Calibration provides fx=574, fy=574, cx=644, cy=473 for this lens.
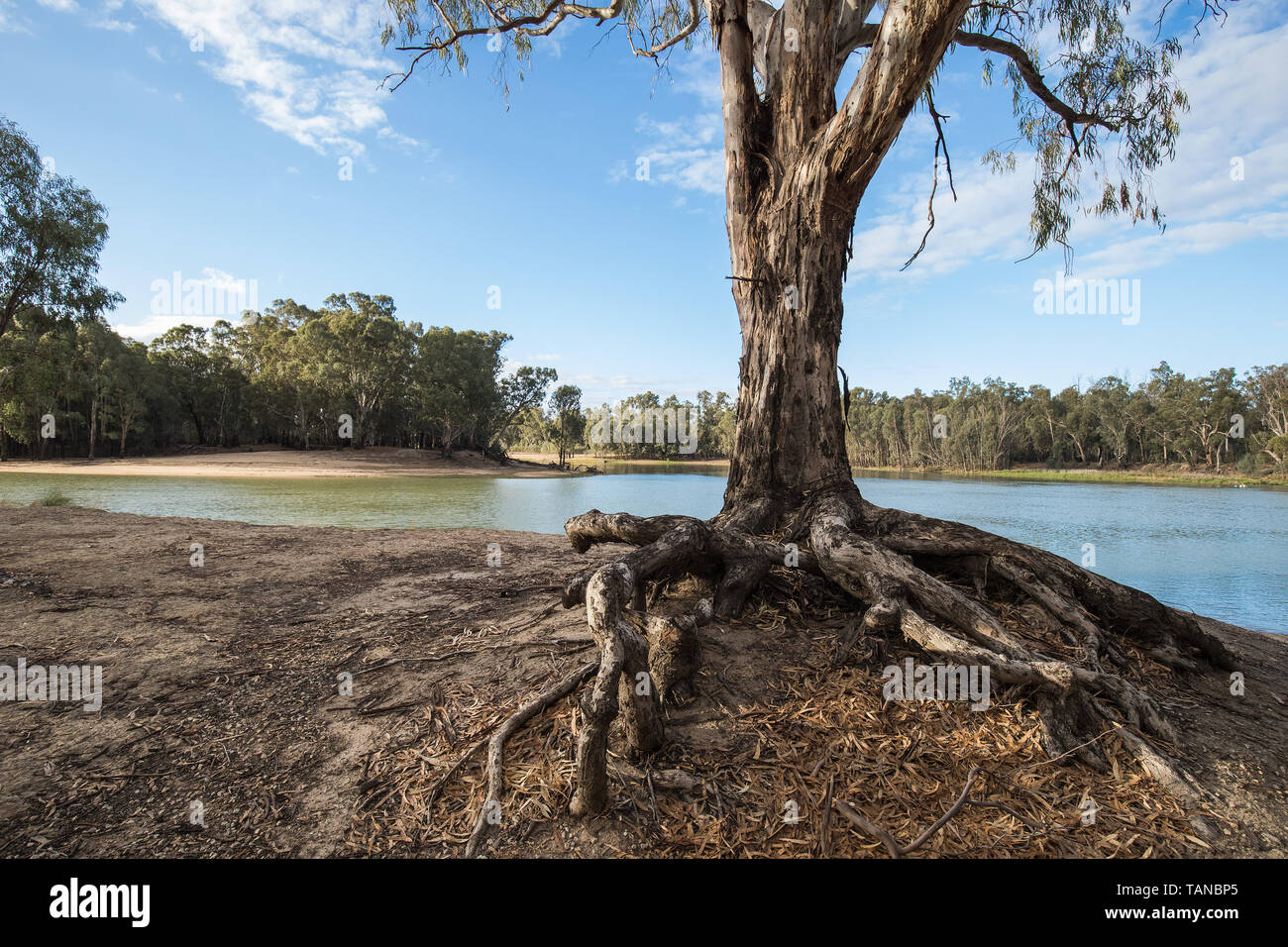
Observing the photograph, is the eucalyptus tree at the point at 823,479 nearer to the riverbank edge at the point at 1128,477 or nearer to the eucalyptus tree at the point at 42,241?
the eucalyptus tree at the point at 42,241

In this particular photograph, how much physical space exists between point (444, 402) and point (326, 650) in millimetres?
47623

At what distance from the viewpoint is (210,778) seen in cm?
260

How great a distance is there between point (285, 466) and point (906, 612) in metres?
44.8

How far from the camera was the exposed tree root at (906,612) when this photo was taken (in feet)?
8.04

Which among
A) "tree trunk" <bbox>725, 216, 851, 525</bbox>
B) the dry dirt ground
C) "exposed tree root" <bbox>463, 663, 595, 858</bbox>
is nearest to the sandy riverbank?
the dry dirt ground

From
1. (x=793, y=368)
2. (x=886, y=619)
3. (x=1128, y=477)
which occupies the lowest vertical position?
(x=1128, y=477)

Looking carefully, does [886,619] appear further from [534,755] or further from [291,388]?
[291,388]

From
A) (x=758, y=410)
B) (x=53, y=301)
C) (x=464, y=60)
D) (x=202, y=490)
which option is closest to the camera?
(x=758, y=410)

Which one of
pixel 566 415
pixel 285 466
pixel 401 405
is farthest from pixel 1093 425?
pixel 285 466

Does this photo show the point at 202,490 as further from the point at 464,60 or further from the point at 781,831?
the point at 781,831

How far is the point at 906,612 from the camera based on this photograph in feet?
10.0

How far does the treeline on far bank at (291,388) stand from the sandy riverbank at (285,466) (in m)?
2.59

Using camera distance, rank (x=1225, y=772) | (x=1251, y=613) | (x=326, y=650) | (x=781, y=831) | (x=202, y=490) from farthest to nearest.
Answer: (x=202, y=490) < (x=1251, y=613) < (x=326, y=650) < (x=1225, y=772) < (x=781, y=831)
